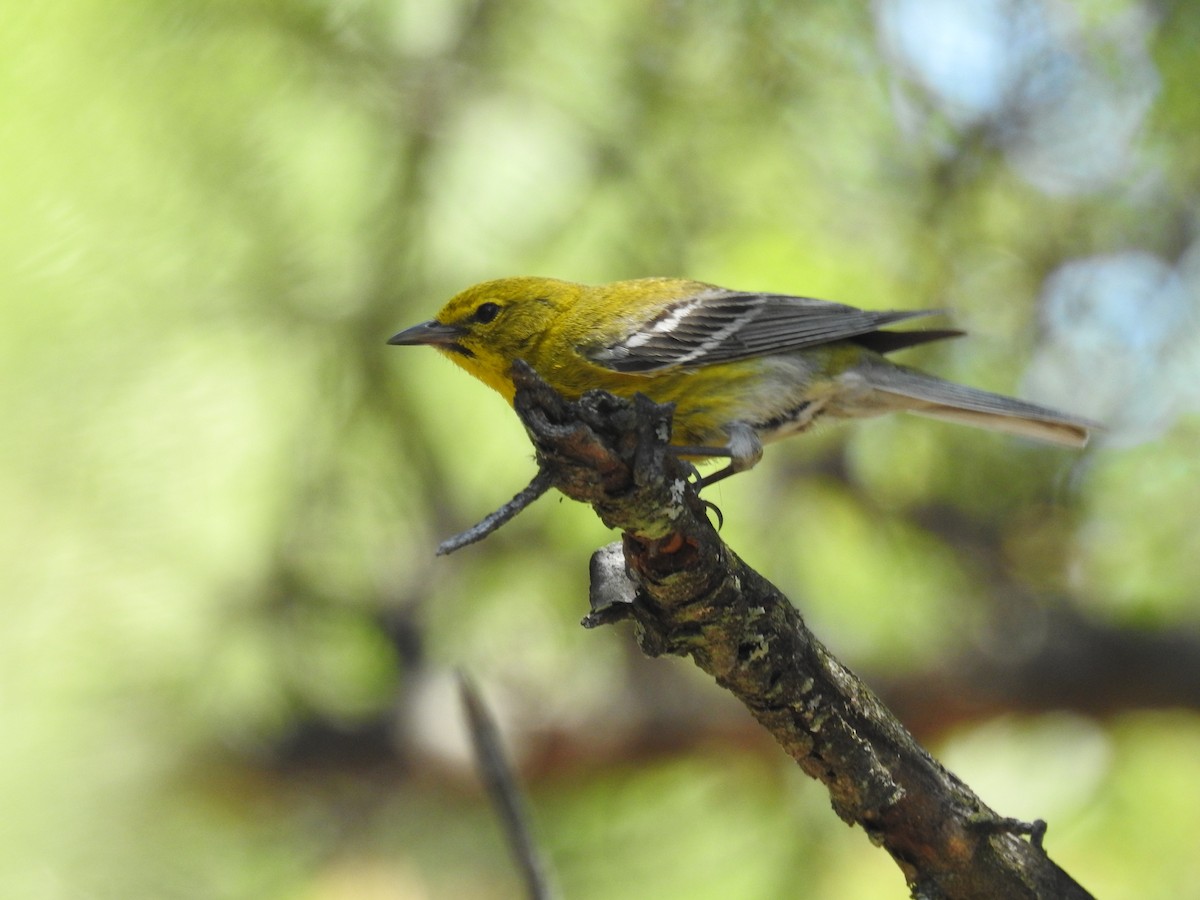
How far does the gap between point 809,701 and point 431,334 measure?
5.45ft

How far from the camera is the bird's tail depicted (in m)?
3.24

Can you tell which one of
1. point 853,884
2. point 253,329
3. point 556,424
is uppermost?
point 253,329

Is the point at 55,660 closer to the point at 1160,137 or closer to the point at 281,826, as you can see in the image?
the point at 281,826

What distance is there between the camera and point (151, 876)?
304 cm

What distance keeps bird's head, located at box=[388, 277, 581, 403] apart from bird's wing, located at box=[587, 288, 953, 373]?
0.92 ft

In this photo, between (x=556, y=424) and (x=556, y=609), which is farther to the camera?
(x=556, y=609)

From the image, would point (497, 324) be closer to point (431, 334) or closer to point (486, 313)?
point (486, 313)

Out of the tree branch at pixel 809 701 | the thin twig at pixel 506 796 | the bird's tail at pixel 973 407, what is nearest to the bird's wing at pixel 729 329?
the bird's tail at pixel 973 407

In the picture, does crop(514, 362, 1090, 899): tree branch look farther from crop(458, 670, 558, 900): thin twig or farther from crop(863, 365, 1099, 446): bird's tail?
crop(863, 365, 1099, 446): bird's tail

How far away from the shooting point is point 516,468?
3.59m

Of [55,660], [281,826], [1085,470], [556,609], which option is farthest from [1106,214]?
[55,660]

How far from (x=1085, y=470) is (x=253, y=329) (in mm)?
2536

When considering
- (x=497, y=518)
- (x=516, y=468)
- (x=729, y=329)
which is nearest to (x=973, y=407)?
(x=729, y=329)

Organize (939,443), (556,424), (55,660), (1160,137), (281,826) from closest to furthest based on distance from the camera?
(556,424)
(55,660)
(281,826)
(1160,137)
(939,443)
